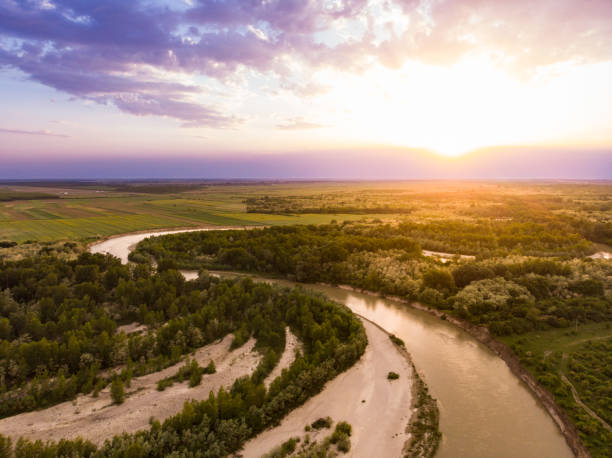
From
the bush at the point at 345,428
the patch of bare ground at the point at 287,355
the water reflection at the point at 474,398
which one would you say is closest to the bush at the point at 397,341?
the water reflection at the point at 474,398

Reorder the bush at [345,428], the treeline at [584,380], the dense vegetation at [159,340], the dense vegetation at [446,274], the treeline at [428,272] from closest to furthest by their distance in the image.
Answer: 1. the dense vegetation at [159,340]
2. the treeline at [584,380]
3. the bush at [345,428]
4. the dense vegetation at [446,274]
5. the treeline at [428,272]

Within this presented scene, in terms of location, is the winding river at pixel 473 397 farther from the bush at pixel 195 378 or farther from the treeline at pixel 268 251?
the treeline at pixel 268 251

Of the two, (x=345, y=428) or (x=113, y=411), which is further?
(x=113, y=411)

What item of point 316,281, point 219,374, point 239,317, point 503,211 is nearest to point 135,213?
point 316,281

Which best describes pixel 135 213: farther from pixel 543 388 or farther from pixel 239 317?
pixel 543 388

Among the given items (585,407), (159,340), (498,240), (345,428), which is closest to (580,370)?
(585,407)

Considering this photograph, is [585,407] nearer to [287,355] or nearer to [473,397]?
[473,397]
